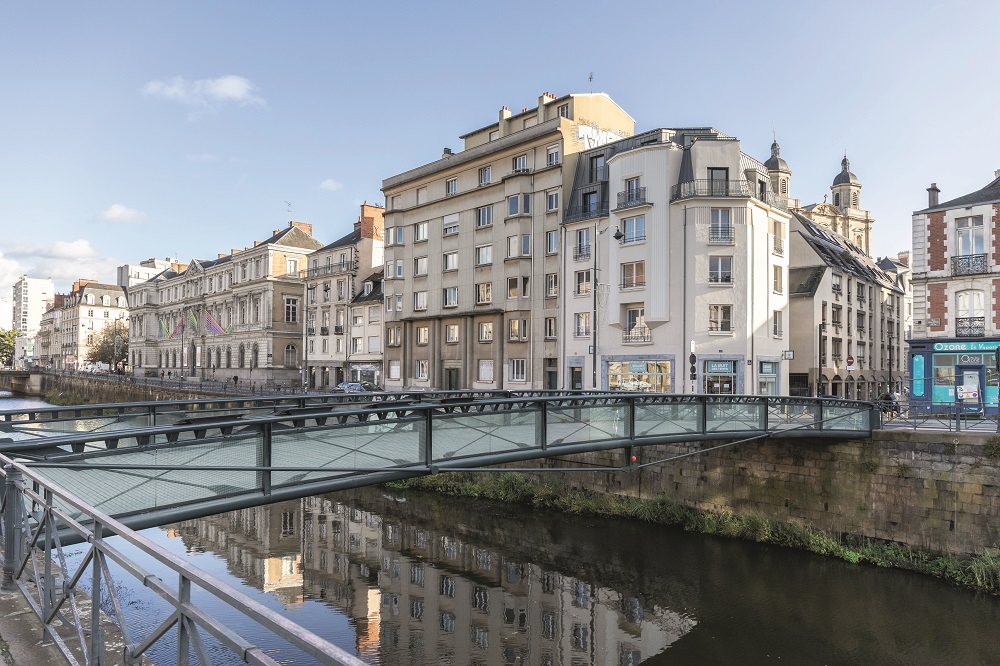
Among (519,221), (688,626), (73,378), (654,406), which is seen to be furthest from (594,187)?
(73,378)

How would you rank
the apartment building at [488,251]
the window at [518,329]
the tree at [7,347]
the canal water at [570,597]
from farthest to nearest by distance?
the tree at [7,347] < the window at [518,329] < the apartment building at [488,251] < the canal water at [570,597]

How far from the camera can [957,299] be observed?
2561 centimetres

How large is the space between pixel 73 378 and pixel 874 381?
77.0m

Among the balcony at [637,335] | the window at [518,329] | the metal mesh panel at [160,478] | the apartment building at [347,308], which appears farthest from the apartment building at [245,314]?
the metal mesh panel at [160,478]

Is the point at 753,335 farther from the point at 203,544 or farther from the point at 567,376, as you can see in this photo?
the point at 203,544

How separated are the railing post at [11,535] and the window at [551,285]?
31.0 m

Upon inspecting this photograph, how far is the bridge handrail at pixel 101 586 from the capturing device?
2.49 metres

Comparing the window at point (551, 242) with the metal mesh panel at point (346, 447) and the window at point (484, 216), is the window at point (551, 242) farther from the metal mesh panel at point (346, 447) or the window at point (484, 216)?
the metal mesh panel at point (346, 447)

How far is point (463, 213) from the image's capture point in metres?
40.2

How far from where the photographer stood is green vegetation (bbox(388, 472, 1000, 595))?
1531 cm

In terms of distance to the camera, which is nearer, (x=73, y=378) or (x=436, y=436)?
(x=436, y=436)

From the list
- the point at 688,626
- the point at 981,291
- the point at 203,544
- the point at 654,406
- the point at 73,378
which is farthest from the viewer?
the point at 73,378

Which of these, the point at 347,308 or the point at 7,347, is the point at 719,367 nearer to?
the point at 347,308

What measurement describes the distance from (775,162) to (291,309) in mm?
45938
